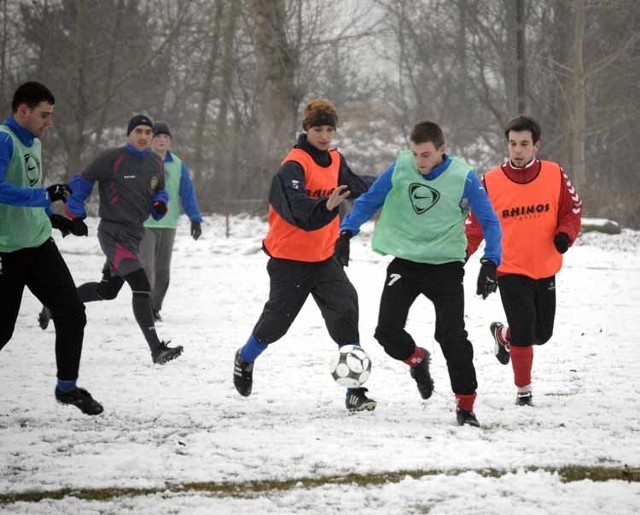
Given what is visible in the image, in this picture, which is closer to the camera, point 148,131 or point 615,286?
point 148,131

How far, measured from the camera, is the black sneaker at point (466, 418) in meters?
5.21

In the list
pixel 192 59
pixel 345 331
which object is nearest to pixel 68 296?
pixel 345 331

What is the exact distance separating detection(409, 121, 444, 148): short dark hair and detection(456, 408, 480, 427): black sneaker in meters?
1.51

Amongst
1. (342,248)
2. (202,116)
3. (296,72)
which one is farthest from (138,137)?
(202,116)

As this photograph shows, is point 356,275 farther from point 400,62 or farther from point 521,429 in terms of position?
point 400,62

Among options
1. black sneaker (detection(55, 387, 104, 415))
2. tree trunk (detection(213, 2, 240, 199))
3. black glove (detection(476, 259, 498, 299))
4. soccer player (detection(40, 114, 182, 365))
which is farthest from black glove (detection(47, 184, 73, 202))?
tree trunk (detection(213, 2, 240, 199))

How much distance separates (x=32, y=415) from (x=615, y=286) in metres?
8.49

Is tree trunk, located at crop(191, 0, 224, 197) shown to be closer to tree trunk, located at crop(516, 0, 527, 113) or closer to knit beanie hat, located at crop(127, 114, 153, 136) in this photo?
tree trunk, located at crop(516, 0, 527, 113)

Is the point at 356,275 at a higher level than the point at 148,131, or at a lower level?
lower

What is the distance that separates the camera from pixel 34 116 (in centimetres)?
545

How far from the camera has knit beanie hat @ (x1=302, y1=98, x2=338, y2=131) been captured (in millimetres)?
5629

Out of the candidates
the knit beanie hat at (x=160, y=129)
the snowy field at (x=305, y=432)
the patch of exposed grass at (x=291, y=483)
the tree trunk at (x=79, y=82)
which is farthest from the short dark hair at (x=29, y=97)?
the tree trunk at (x=79, y=82)

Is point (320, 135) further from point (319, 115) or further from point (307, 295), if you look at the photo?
point (307, 295)

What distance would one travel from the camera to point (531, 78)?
29.5 metres
